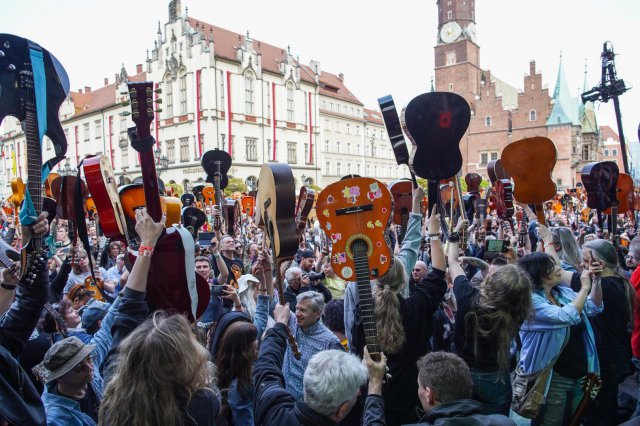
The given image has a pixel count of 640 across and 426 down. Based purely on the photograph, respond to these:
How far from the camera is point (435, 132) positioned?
4004 mm

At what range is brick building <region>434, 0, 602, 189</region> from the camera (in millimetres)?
66438

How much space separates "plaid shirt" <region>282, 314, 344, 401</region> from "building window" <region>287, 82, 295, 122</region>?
55.2 meters

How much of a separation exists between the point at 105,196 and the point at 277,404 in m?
1.78

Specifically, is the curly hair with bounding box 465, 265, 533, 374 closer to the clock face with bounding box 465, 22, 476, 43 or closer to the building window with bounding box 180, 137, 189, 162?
the building window with bounding box 180, 137, 189, 162

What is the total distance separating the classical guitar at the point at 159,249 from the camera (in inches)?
113

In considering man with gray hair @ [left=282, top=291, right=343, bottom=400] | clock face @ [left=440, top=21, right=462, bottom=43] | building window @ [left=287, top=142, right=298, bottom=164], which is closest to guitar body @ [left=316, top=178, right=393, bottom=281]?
man with gray hair @ [left=282, top=291, right=343, bottom=400]

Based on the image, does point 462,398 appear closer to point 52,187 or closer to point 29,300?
point 29,300

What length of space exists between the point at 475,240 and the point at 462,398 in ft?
25.5

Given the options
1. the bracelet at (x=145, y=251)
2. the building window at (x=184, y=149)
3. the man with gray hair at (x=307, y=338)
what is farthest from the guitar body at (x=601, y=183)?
the building window at (x=184, y=149)

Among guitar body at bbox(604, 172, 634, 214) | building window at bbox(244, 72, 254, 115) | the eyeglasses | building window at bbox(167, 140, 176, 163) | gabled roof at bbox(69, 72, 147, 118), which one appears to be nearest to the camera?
the eyeglasses

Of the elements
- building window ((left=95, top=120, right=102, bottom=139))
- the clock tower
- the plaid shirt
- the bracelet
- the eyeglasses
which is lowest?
the plaid shirt

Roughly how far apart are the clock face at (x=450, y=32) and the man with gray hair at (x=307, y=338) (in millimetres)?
80498

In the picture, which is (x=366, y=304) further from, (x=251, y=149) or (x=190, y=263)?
(x=251, y=149)

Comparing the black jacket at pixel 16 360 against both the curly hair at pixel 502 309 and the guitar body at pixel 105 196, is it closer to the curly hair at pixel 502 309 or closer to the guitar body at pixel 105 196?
the guitar body at pixel 105 196
